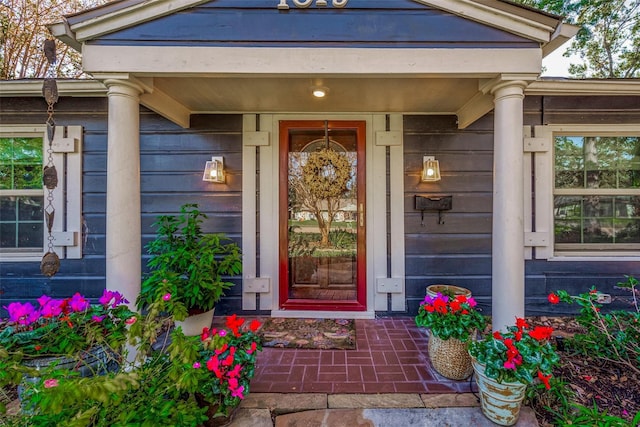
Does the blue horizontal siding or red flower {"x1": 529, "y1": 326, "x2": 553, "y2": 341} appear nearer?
red flower {"x1": 529, "y1": 326, "x2": 553, "y2": 341}

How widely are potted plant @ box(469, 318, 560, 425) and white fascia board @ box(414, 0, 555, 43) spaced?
1.95m

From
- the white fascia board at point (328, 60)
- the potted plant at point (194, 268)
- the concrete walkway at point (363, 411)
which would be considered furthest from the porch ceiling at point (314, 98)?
the concrete walkway at point (363, 411)

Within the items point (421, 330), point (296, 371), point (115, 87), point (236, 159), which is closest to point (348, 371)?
point (296, 371)

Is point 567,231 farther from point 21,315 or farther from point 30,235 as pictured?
point 30,235

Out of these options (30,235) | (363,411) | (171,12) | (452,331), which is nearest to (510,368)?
(452,331)

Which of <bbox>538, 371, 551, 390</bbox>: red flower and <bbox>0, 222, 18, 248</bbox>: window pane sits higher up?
<bbox>0, 222, 18, 248</bbox>: window pane

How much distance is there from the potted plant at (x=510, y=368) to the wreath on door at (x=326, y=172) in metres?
1.96

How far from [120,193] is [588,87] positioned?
4385 millimetres

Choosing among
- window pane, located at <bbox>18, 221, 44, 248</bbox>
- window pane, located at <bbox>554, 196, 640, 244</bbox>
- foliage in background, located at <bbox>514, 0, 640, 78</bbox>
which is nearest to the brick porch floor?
window pane, located at <bbox>554, 196, 640, 244</bbox>

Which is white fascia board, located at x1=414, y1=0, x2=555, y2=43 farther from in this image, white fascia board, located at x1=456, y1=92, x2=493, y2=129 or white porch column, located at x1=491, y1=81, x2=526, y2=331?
white fascia board, located at x1=456, y1=92, x2=493, y2=129

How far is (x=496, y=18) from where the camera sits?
1993mm

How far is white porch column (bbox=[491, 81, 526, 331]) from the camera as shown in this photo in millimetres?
2029

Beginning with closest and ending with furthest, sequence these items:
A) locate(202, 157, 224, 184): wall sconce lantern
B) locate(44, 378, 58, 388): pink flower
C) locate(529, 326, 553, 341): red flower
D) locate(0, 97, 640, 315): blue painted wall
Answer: locate(44, 378, 58, 388): pink flower, locate(529, 326, 553, 341): red flower, locate(202, 157, 224, 184): wall sconce lantern, locate(0, 97, 640, 315): blue painted wall

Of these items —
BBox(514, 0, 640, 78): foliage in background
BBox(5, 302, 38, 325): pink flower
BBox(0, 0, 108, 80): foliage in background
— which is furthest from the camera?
BBox(514, 0, 640, 78): foliage in background
